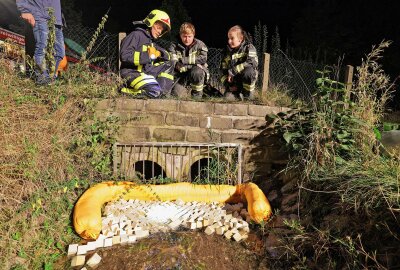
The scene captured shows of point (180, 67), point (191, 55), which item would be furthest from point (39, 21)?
point (191, 55)

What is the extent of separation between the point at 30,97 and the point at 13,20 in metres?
3.40

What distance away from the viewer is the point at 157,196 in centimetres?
382

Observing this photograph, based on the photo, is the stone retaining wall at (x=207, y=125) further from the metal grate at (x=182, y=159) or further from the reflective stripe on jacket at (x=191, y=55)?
the reflective stripe on jacket at (x=191, y=55)

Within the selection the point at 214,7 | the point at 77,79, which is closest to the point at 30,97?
the point at 77,79

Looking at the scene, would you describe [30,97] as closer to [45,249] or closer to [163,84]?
[45,249]

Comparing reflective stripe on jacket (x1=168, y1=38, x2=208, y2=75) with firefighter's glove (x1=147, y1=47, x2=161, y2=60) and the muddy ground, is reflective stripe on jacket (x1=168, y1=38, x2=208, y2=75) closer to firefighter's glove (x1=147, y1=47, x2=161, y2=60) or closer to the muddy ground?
firefighter's glove (x1=147, y1=47, x2=161, y2=60)

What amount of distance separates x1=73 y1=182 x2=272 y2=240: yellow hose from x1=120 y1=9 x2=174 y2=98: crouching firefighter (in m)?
1.37

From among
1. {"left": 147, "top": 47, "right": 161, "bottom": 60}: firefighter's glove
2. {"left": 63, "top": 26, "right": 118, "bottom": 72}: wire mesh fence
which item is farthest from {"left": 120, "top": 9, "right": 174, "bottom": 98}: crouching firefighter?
{"left": 63, "top": 26, "right": 118, "bottom": 72}: wire mesh fence

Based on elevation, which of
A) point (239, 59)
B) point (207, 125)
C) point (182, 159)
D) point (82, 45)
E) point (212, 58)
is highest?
point (82, 45)

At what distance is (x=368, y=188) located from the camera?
110 inches

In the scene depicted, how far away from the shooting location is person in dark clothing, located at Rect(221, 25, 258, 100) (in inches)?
190

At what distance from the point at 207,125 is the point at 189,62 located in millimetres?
1165

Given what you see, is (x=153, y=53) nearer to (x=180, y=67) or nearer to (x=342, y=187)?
(x=180, y=67)

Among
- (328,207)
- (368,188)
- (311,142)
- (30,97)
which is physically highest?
(30,97)
